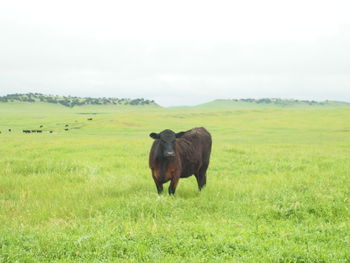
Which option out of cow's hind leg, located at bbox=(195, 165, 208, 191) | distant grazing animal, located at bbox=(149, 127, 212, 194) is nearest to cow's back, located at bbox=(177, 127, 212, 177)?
distant grazing animal, located at bbox=(149, 127, 212, 194)

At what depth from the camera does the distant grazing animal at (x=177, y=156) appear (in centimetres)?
962

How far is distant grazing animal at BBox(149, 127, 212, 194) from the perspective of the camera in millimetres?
9617

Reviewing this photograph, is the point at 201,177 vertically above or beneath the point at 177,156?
beneath

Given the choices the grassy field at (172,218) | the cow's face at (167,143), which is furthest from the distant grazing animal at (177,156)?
the grassy field at (172,218)

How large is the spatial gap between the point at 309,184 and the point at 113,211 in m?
6.83

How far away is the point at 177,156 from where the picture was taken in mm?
10102

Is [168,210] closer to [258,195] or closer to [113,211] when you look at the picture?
[113,211]

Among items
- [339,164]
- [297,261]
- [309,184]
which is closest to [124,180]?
[309,184]

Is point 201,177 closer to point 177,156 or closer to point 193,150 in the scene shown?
point 193,150

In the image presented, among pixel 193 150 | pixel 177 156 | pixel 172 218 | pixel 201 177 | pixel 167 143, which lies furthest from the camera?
pixel 201 177

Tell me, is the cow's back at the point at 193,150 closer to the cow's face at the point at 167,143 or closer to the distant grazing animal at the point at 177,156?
the distant grazing animal at the point at 177,156

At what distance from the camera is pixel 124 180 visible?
484 inches

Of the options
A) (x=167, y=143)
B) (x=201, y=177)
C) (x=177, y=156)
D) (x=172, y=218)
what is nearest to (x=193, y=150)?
(x=177, y=156)

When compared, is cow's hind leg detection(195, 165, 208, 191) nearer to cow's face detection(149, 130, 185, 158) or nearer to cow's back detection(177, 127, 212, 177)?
cow's back detection(177, 127, 212, 177)
